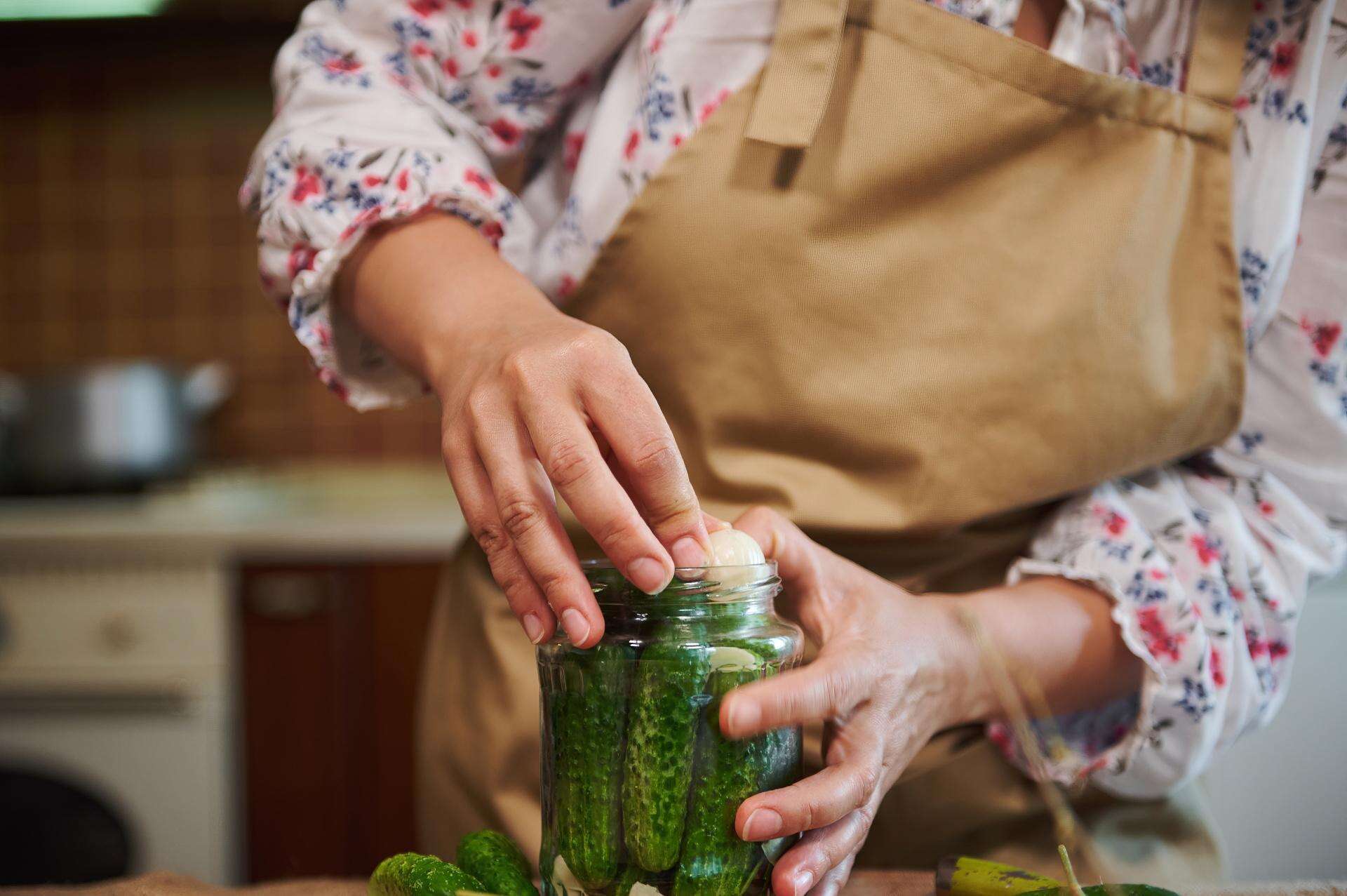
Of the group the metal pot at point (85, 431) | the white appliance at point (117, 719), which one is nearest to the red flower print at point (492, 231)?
the white appliance at point (117, 719)

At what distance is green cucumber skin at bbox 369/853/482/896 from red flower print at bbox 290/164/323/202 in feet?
1.13

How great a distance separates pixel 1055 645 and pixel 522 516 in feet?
1.07

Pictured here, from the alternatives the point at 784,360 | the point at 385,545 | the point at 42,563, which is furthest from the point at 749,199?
the point at 42,563

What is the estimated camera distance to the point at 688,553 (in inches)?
16.5

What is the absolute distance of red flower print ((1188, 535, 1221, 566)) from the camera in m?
0.62

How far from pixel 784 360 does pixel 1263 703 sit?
36 centimetres

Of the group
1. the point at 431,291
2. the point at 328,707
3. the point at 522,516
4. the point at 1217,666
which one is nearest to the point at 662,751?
the point at 522,516

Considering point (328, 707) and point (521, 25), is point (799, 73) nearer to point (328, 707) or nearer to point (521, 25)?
point (521, 25)

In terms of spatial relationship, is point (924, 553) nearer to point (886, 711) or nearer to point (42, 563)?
point (886, 711)

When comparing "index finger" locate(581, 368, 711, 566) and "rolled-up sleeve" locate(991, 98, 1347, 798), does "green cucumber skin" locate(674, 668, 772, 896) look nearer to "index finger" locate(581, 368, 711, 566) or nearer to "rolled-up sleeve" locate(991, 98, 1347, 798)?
"index finger" locate(581, 368, 711, 566)

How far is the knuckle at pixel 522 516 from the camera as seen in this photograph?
1.37ft

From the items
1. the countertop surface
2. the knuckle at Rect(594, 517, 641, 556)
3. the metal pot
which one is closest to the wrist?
the knuckle at Rect(594, 517, 641, 556)

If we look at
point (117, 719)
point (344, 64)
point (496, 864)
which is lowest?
point (117, 719)

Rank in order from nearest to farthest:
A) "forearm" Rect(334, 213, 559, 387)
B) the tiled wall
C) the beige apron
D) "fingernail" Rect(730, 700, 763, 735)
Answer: "fingernail" Rect(730, 700, 763, 735) → "forearm" Rect(334, 213, 559, 387) → the beige apron → the tiled wall
